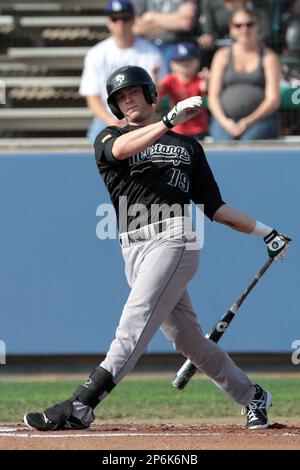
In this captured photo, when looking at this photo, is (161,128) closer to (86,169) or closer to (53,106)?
(86,169)

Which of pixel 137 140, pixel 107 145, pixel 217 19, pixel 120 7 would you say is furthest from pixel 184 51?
pixel 137 140

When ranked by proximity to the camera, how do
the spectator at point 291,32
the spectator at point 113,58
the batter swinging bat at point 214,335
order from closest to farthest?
the batter swinging bat at point 214,335, the spectator at point 113,58, the spectator at point 291,32

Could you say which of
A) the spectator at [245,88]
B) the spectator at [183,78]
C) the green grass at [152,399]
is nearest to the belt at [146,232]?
the green grass at [152,399]

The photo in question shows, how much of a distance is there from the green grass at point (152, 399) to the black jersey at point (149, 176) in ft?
6.72

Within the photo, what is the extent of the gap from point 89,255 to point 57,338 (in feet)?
2.57

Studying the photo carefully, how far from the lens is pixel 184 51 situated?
9484mm

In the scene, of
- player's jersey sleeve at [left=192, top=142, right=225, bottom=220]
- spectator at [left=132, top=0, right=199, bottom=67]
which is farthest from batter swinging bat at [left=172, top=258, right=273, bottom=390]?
spectator at [left=132, top=0, right=199, bottom=67]

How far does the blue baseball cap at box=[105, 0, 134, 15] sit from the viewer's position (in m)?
9.41

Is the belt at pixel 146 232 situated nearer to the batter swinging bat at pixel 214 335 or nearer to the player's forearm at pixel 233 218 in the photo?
the player's forearm at pixel 233 218

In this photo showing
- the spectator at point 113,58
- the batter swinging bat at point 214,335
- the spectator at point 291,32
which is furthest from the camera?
the spectator at point 291,32

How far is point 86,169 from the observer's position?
29.1ft

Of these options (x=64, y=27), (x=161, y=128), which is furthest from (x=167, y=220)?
(x=64, y=27)

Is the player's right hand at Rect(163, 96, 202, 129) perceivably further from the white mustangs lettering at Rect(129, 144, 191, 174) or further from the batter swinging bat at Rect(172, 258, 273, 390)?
the batter swinging bat at Rect(172, 258, 273, 390)

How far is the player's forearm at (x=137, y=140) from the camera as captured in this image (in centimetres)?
522
